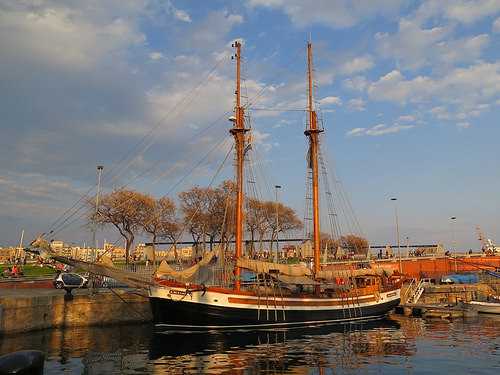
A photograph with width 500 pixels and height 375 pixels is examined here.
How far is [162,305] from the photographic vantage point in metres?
31.3

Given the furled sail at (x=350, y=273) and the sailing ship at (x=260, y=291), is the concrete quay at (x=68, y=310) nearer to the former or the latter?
the sailing ship at (x=260, y=291)

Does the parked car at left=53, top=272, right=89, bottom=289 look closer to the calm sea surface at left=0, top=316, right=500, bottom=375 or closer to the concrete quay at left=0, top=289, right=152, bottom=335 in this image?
the concrete quay at left=0, top=289, right=152, bottom=335

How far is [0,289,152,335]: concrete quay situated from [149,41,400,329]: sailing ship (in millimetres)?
4562

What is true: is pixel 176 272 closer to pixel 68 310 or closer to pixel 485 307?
pixel 68 310

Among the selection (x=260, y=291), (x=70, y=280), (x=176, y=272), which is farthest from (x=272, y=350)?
(x=70, y=280)

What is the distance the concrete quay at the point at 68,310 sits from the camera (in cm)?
2841

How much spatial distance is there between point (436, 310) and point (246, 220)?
45.7 metres

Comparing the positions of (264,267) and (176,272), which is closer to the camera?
(176,272)

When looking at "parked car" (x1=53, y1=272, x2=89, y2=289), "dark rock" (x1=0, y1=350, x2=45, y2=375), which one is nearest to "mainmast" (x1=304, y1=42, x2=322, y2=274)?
"parked car" (x1=53, y1=272, x2=89, y2=289)

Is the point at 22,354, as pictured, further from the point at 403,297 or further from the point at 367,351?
the point at 403,297

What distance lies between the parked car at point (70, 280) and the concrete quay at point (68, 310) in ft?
10.4

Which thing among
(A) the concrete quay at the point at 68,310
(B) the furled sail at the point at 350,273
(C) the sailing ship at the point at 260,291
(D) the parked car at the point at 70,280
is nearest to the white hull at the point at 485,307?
(C) the sailing ship at the point at 260,291

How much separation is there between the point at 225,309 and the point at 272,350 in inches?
271

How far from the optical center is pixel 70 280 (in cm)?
3922
